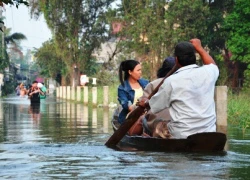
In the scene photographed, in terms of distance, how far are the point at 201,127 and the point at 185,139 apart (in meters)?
0.30

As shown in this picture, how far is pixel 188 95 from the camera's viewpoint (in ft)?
39.9

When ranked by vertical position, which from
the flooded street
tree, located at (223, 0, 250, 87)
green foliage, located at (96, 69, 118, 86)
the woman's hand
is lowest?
the flooded street

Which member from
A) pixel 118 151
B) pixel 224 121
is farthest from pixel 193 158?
pixel 224 121

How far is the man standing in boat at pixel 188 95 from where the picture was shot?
39.7ft

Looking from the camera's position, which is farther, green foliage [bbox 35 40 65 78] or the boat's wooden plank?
green foliage [bbox 35 40 65 78]

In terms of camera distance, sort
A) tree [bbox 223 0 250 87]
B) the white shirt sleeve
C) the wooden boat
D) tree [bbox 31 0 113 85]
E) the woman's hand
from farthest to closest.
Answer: tree [bbox 31 0 113 85], tree [bbox 223 0 250 87], the woman's hand, the white shirt sleeve, the wooden boat

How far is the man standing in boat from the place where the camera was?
1211cm

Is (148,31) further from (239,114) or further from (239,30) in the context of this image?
(239,114)

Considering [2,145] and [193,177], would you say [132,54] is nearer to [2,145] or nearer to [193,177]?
[2,145]

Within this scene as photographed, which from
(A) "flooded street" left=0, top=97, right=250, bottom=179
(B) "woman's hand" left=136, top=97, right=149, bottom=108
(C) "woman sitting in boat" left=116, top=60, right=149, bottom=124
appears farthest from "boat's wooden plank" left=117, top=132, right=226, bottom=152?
(C) "woman sitting in boat" left=116, top=60, right=149, bottom=124

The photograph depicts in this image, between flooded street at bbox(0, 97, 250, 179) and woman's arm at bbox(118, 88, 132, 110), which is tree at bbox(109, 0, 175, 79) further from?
woman's arm at bbox(118, 88, 132, 110)

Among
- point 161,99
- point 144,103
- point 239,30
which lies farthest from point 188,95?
point 239,30

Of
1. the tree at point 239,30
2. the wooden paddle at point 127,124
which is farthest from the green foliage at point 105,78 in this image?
the wooden paddle at point 127,124

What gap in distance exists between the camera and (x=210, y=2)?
2319 inches
